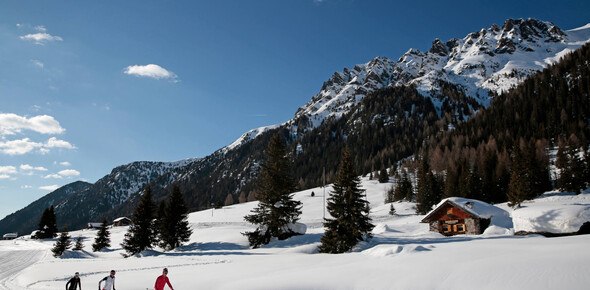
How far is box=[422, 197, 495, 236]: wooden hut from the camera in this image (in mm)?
35875

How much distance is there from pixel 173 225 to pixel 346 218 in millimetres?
20579

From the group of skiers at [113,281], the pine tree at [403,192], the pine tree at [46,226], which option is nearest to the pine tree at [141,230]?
the group of skiers at [113,281]

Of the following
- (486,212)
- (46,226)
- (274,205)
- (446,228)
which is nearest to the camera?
(274,205)

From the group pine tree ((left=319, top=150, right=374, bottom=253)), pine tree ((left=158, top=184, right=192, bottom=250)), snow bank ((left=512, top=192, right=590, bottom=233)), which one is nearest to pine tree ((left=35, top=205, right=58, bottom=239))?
pine tree ((left=158, top=184, right=192, bottom=250))

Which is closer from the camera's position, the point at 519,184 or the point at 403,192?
the point at 519,184

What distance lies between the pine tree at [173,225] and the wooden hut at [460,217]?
102ft

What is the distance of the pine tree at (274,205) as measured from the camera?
99.7ft

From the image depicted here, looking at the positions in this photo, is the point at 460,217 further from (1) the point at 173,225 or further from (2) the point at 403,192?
(2) the point at 403,192

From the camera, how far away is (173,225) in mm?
33875

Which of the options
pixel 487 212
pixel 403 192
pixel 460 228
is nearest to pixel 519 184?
pixel 487 212

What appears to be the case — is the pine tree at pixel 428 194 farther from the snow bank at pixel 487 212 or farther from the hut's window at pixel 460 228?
the hut's window at pixel 460 228

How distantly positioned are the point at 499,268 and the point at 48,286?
22181 millimetres

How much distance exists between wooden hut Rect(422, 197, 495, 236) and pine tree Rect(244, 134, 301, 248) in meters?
20.3

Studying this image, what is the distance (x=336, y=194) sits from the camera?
24547mm
